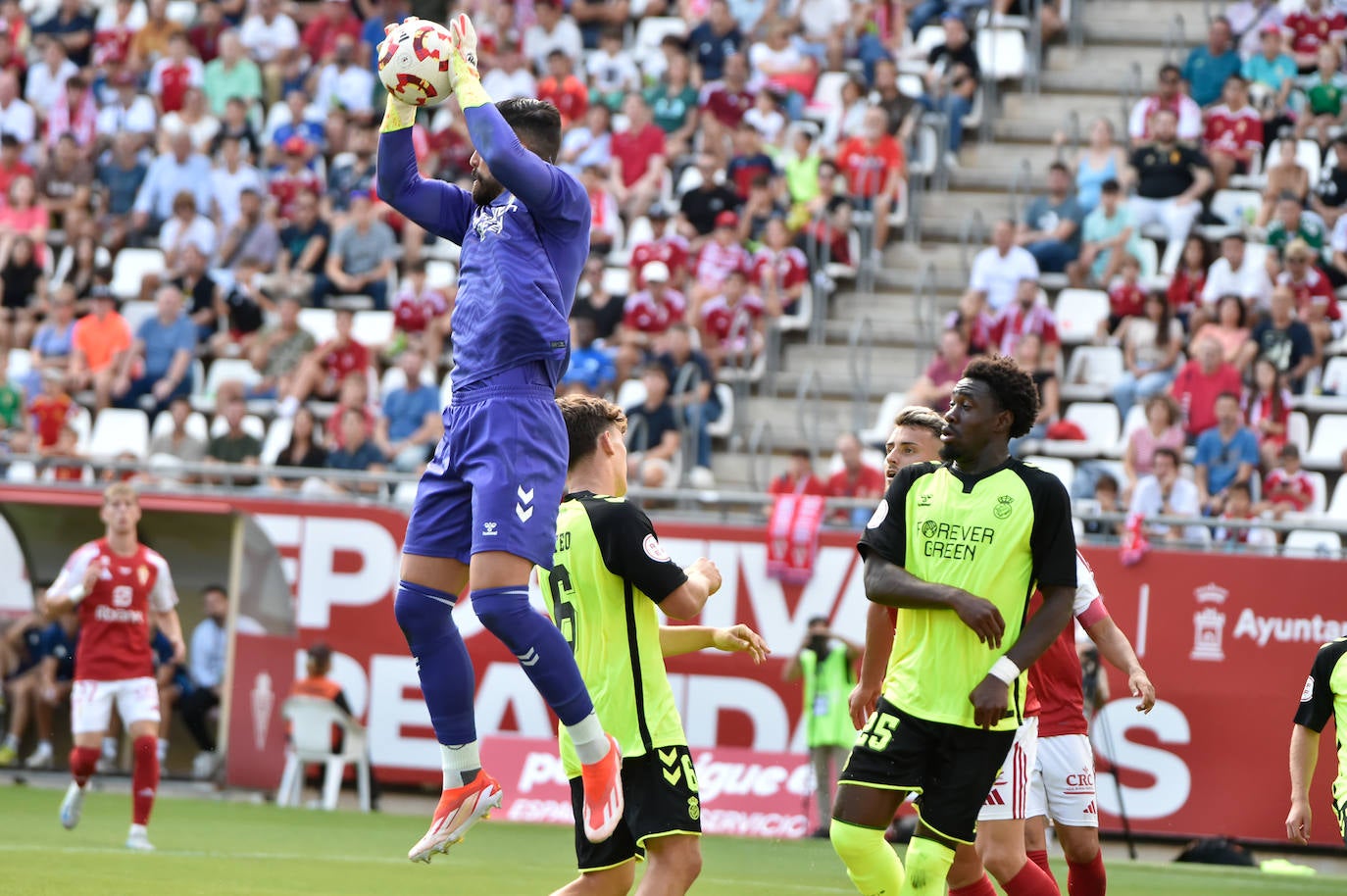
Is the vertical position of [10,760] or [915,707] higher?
[915,707]

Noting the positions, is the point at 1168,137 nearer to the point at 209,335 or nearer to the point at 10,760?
the point at 209,335

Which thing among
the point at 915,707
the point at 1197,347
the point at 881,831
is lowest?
the point at 881,831

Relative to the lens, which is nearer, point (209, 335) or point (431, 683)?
point (431, 683)

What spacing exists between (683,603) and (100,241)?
1729cm

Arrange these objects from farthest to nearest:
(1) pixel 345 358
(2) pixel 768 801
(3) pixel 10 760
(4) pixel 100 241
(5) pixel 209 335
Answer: (4) pixel 100 241 < (5) pixel 209 335 < (1) pixel 345 358 < (3) pixel 10 760 < (2) pixel 768 801

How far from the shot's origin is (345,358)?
19594 millimetres

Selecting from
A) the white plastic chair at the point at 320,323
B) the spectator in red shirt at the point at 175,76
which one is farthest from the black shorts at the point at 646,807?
the spectator in red shirt at the point at 175,76

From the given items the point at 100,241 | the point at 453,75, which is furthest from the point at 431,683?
the point at 100,241

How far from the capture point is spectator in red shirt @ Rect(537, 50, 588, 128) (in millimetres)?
22177

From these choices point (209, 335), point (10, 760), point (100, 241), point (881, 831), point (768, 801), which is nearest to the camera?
point (881, 831)

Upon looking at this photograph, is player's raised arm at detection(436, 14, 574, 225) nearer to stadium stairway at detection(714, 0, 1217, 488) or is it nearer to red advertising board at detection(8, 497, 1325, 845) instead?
red advertising board at detection(8, 497, 1325, 845)

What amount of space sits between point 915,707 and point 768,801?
944 cm

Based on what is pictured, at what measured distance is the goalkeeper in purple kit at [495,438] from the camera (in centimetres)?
661

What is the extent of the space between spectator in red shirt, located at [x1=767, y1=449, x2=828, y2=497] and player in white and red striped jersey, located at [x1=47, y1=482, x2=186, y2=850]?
5548mm
